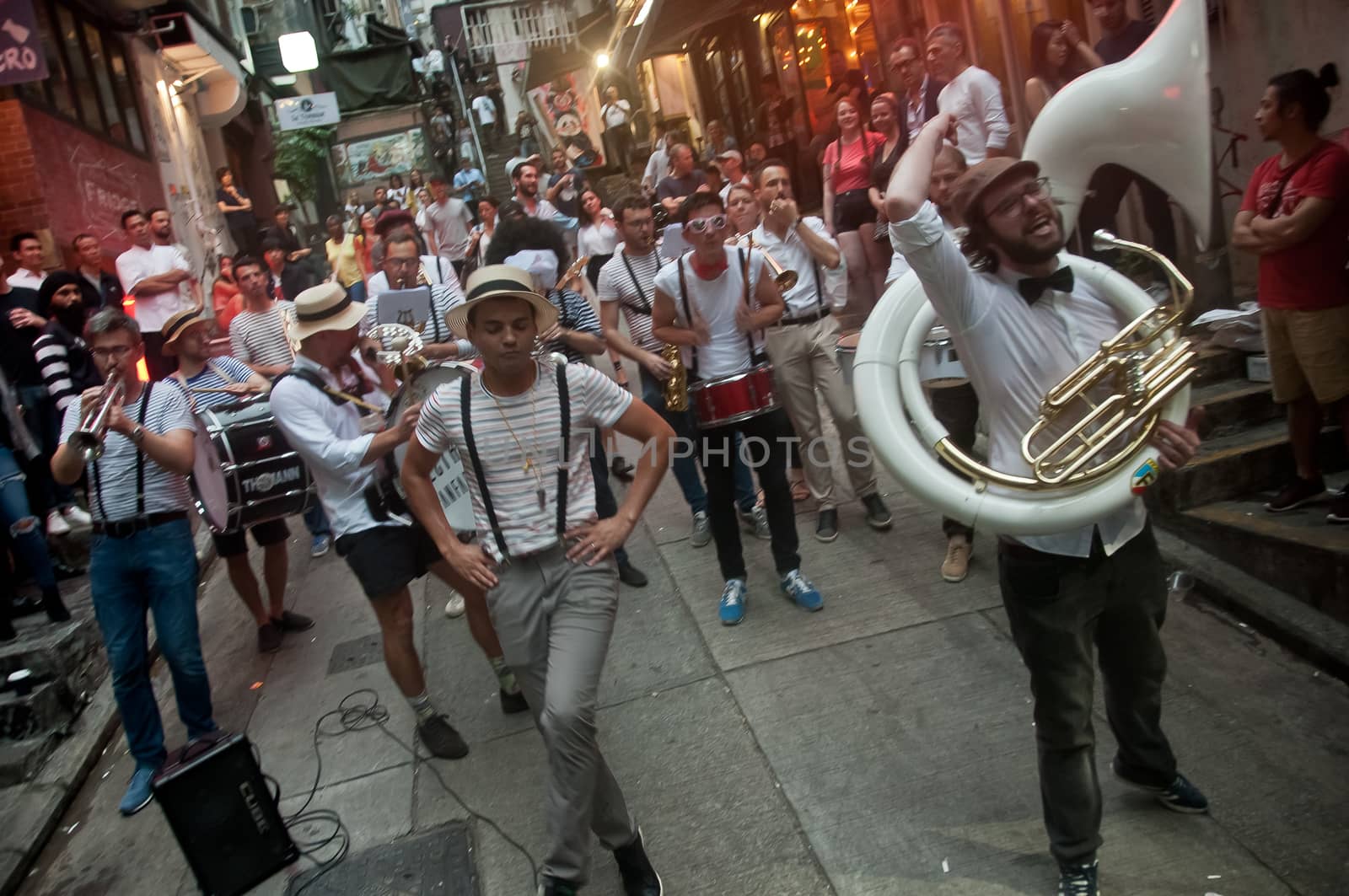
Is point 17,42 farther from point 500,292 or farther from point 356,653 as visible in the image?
point 500,292

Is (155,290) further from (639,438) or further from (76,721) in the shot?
(639,438)

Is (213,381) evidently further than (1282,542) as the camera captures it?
Yes

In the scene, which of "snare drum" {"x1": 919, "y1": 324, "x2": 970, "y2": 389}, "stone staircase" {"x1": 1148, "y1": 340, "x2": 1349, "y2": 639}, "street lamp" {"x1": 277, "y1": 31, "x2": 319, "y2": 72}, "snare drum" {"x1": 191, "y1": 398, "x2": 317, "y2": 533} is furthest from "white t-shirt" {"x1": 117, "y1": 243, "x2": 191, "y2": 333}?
"street lamp" {"x1": 277, "y1": 31, "x2": 319, "y2": 72}

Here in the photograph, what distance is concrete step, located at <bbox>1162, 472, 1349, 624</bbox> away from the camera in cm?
396

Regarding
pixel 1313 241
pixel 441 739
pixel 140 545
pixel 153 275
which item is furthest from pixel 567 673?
pixel 153 275

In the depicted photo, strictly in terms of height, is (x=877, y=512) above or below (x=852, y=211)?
below

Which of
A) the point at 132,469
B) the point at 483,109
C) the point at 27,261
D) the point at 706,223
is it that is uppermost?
the point at 483,109

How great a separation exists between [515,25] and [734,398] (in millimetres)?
22197

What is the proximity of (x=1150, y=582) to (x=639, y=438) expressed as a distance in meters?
1.54

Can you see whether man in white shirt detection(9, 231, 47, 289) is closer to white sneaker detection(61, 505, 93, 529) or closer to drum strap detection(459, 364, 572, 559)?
white sneaker detection(61, 505, 93, 529)

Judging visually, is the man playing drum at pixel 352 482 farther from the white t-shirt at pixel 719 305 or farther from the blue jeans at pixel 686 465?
the blue jeans at pixel 686 465

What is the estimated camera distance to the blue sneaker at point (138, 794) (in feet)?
13.6

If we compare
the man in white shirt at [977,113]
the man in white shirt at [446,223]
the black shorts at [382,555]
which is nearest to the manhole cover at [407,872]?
the black shorts at [382,555]

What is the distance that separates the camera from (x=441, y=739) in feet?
13.5
